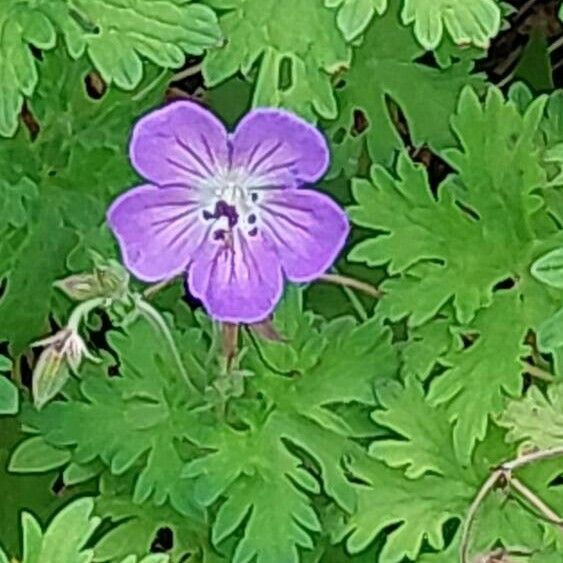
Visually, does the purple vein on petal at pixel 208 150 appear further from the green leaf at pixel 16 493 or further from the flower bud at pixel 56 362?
the green leaf at pixel 16 493

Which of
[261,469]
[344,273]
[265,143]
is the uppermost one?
[265,143]

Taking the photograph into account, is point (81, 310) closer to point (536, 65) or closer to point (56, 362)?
point (56, 362)

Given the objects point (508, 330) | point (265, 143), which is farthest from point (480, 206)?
point (265, 143)

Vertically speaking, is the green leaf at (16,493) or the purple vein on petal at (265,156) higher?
the purple vein on petal at (265,156)

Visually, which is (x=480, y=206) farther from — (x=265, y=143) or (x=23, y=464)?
(x=23, y=464)

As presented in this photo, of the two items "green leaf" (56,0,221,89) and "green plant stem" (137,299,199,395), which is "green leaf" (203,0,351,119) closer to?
"green leaf" (56,0,221,89)

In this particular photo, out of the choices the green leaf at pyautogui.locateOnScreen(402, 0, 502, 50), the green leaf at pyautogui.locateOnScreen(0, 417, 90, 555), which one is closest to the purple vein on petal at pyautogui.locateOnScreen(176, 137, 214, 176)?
the green leaf at pyautogui.locateOnScreen(402, 0, 502, 50)

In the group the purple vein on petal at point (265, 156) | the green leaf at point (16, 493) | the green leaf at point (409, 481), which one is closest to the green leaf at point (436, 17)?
the purple vein on petal at point (265, 156)
